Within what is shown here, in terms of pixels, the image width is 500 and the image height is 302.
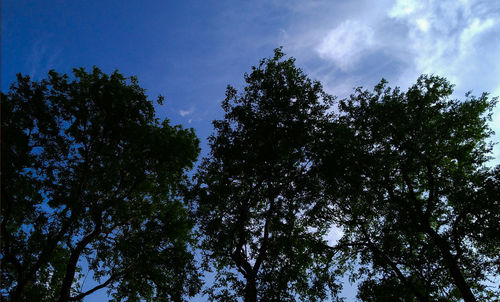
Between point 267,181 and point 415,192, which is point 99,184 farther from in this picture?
point 415,192

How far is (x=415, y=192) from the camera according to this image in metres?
23.4

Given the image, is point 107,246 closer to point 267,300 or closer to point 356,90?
point 267,300

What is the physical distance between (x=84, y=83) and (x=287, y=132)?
15.9 meters

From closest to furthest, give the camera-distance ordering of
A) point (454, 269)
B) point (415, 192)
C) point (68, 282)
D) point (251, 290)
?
point (68, 282), point (251, 290), point (454, 269), point (415, 192)

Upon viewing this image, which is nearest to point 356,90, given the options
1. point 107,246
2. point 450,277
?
point 450,277

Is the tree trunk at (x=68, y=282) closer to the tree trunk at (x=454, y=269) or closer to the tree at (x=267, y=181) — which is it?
the tree at (x=267, y=181)

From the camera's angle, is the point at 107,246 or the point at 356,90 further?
the point at 356,90

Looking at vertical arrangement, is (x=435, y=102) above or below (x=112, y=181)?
above

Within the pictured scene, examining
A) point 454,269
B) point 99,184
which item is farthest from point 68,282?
point 454,269

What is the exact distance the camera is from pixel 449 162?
22844mm

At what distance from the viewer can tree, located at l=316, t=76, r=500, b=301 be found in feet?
59.6

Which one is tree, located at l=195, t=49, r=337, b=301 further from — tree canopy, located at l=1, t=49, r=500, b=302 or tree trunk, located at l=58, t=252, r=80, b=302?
tree trunk, located at l=58, t=252, r=80, b=302

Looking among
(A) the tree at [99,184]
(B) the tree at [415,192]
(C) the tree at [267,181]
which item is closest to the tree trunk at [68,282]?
(A) the tree at [99,184]

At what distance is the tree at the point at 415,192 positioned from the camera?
18156mm
